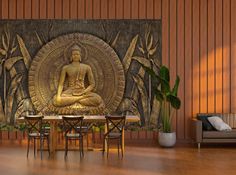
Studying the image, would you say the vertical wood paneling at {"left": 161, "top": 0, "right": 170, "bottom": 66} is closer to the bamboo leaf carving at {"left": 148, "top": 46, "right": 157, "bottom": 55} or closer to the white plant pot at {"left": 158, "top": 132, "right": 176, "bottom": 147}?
the bamboo leaf carving at {"left": 148, "top": 46, "right": 157, "bottom": 55}

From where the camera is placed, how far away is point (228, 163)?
763 centimetres

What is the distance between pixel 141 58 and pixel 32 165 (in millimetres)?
4329

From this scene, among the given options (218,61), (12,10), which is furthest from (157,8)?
(12,10)

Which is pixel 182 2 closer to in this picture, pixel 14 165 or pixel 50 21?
pixel 50 21

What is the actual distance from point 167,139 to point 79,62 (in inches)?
112

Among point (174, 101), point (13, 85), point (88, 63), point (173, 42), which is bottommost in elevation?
point (174, 101)

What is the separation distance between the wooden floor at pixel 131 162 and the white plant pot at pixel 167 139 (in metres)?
0.29

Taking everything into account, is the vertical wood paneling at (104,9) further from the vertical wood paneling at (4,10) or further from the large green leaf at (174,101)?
the large green leaf at (174,101)

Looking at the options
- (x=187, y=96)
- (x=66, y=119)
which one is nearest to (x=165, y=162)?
(x=66, y=119)

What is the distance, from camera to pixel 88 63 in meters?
10.7

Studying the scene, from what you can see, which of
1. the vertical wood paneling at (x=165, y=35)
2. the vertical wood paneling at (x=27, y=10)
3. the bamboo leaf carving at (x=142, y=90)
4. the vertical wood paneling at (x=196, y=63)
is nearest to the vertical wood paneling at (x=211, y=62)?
the vertical wood paneling at (x=196, y=63)

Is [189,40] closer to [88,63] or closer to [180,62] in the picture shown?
[180,62]

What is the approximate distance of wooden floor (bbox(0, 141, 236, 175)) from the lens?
680cm

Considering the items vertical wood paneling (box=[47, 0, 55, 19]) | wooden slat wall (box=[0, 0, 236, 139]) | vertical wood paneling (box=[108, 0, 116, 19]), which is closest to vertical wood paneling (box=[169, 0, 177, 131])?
wooden slat wall (box=[0, 0, 236, 139])
